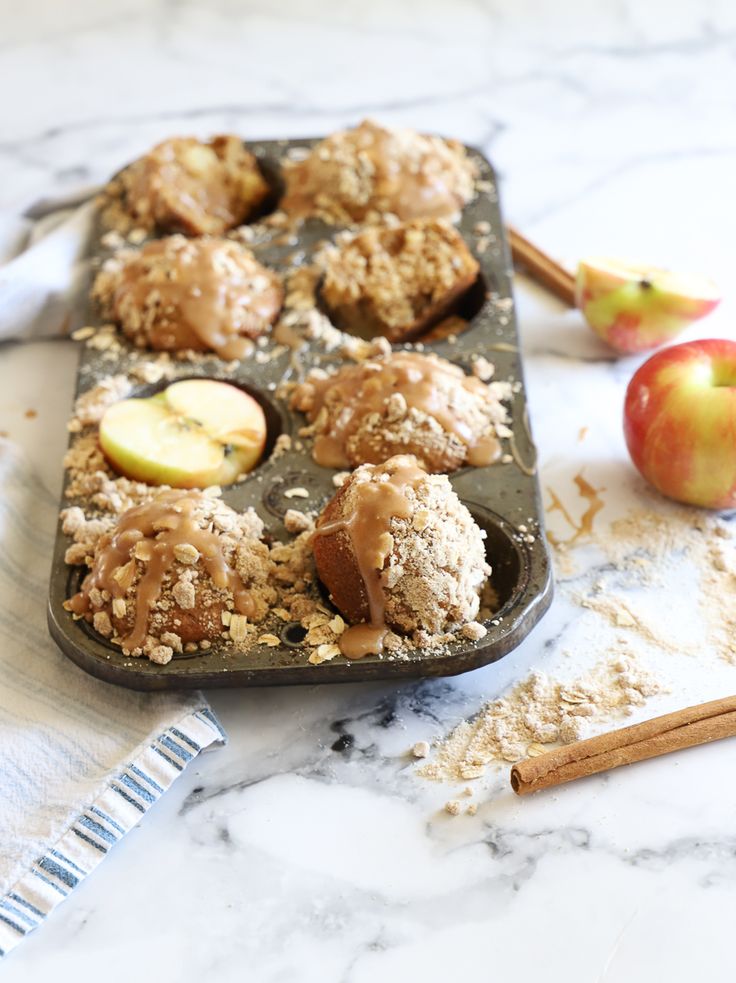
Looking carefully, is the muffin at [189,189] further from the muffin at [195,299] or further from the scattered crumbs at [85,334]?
the scattered crumbs at [85,334]

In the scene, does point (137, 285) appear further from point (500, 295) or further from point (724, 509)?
point (724, 509)

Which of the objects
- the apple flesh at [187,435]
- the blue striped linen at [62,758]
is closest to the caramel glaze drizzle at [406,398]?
the apple flesh at [187,435]

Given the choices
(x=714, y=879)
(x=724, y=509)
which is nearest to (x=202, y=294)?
(x=724, y=509)

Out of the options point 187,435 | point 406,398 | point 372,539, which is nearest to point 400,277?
point 406,398

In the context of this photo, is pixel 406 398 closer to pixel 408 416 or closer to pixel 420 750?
pixel 408 416

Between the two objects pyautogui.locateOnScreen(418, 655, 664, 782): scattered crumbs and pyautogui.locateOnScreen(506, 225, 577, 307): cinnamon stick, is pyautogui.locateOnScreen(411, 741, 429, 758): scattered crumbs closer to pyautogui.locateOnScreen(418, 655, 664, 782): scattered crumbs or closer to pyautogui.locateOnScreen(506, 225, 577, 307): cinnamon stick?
pyautogui.locateOnScreen(418, 655, 664, 782): scattered crumbs
